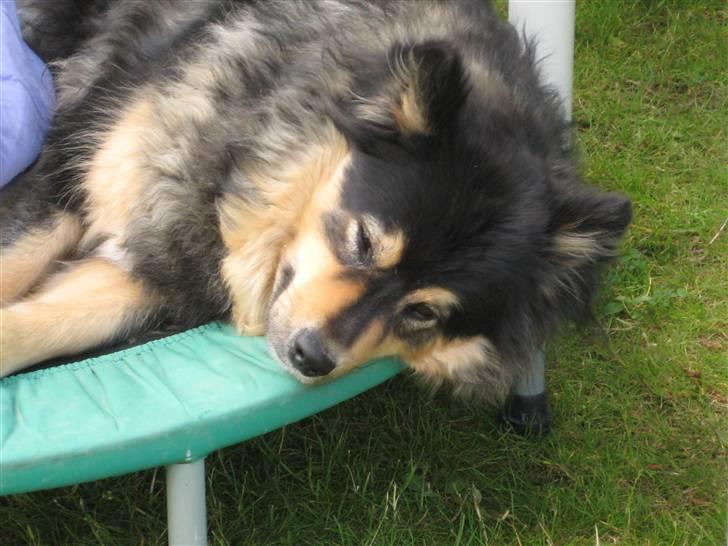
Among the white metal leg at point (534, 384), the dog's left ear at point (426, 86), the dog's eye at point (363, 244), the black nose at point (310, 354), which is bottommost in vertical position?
the white metal leg at point (534, 384)

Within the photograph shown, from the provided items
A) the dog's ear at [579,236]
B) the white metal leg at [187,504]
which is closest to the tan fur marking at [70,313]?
the white metal leg at [187,504]

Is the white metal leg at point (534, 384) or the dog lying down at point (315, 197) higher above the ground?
the dog lying down at point (315, 197)

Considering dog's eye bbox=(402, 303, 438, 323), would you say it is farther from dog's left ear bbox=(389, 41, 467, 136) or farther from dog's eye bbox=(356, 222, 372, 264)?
dog's left ear bbox=(389, 41, 467, 136)

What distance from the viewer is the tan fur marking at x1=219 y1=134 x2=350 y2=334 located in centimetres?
226

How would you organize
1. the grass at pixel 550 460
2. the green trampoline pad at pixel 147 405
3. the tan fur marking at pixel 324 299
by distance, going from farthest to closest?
1. the grass at pixel 550 460
2. the tan fur marking at pixel 324 299
3. the green trampoline pad at pixel 147 405

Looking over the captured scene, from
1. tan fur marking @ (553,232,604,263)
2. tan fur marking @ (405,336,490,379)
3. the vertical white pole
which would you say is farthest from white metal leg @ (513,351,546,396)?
the vertical white pole

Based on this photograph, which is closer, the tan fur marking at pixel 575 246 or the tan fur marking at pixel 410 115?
the tan fur marking at pixel 410 115

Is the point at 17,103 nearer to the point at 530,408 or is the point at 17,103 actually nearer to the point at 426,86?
the point at 426,86

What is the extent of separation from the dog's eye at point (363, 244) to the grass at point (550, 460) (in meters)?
0.97

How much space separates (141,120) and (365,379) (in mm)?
962

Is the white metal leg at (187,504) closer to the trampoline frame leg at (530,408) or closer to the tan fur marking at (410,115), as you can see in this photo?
the tan fur marking at (410,115)

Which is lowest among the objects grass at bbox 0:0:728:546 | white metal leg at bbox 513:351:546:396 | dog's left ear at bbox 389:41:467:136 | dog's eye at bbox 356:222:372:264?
grass at bbox 0:0:728:546

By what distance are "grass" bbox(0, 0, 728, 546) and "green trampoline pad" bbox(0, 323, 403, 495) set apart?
2.06ft

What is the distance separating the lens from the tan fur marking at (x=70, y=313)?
2.28 m
